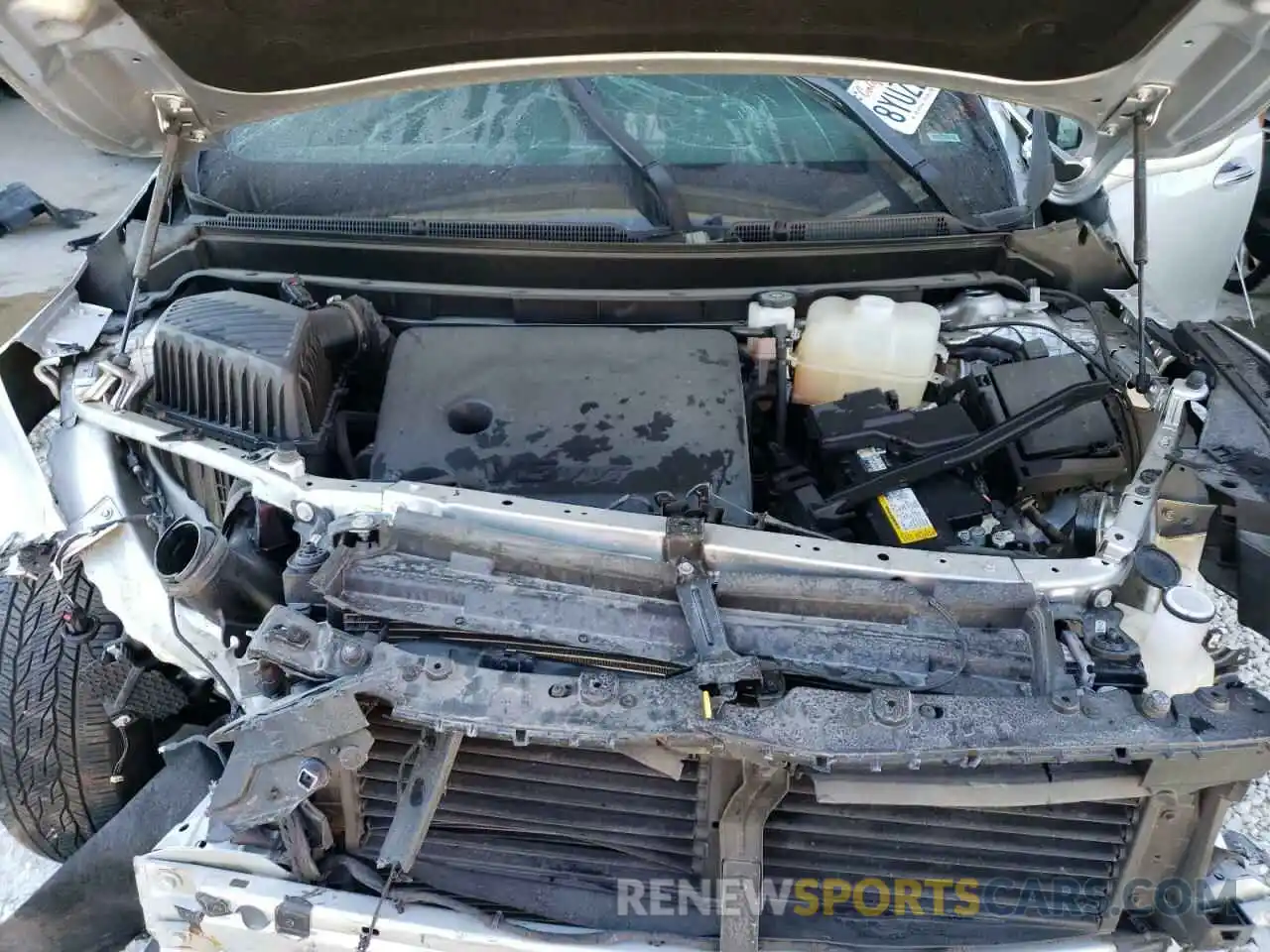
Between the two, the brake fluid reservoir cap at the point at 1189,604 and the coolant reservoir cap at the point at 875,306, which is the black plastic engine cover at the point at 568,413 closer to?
the coolant reservoir cap at the point at 875,306

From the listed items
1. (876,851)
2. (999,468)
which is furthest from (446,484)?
(999,468)

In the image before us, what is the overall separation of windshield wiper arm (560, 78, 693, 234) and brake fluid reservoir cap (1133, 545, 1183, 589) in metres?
1.13

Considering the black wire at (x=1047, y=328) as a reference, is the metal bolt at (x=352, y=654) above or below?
below

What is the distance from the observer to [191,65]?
5.96ft

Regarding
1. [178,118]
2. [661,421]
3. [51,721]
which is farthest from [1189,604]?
[51,721]

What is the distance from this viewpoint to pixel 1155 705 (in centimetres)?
133

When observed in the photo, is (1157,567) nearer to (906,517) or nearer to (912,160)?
(906,517)

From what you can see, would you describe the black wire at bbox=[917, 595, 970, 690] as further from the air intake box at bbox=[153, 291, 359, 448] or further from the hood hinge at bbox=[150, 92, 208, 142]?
the hood hinge at bbox=[150, 92, 208, 142]

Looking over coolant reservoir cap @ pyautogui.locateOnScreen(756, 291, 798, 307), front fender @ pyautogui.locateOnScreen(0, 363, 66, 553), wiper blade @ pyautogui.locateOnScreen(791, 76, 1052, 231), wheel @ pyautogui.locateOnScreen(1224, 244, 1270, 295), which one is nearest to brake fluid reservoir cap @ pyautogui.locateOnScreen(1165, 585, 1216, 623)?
coolant reservoir cap @ pyautogui.locateOnScreen(756, 291, 798, 307)

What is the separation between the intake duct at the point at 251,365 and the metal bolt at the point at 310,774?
0.64m

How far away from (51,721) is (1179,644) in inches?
81.4

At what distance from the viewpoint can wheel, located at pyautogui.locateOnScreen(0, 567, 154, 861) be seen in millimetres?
1998

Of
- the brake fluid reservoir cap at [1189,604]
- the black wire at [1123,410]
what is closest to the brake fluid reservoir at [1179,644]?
the brake fluid reservoir cap at [1189,604]

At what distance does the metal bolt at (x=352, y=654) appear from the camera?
1398mm
